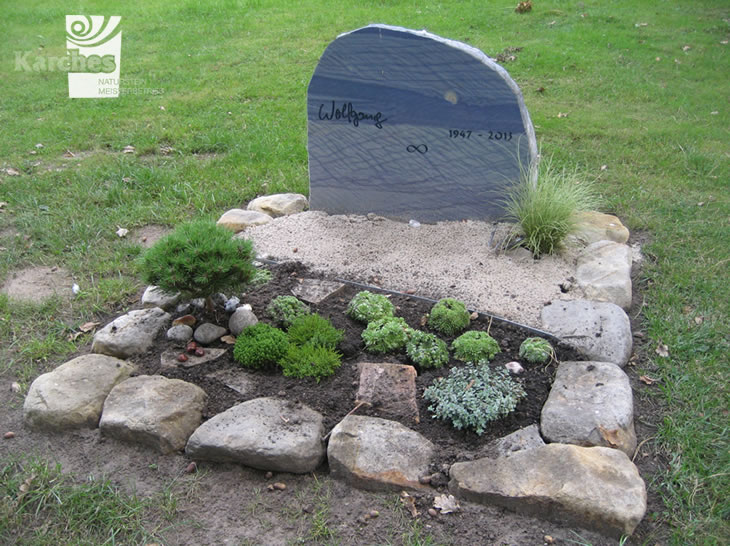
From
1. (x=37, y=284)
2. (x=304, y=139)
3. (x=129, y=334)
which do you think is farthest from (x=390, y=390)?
(x=304, y=139)

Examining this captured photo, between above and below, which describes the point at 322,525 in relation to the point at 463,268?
below

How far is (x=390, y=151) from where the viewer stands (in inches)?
181

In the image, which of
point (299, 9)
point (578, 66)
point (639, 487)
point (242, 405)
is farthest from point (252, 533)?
point (299, 9)

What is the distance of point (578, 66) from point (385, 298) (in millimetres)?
6043

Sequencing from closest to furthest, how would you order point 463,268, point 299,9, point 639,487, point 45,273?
1. point 639,487
2. point 463,268
3. point 45,273
4. point 299,9

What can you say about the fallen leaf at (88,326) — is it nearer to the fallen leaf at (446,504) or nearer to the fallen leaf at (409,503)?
the fallen leaf at (409,503)

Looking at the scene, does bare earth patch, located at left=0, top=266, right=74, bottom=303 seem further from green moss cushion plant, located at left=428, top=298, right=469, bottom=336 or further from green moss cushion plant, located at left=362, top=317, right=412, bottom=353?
green moss cushion plant, located at left=428, top=298, right=469, bottom=336

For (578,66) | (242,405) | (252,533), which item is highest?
(578,66)

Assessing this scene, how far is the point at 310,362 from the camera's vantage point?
3.29 m

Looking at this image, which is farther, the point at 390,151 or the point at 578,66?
the point at 578,66

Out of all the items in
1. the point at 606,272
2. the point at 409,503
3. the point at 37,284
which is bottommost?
the point at 37,284

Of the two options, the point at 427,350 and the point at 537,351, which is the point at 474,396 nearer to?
the point at 427,350

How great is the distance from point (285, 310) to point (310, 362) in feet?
1.60

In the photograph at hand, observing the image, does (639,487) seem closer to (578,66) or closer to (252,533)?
(252,533)
